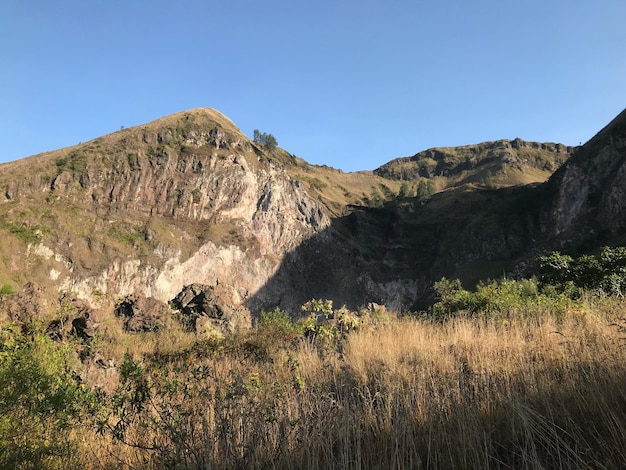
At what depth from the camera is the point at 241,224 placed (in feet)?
212

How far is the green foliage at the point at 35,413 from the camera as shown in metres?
3.81

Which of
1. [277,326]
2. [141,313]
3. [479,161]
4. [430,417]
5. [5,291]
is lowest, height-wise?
[277,326]

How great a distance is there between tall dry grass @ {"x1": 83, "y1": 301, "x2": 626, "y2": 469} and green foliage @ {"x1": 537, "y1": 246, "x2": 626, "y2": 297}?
670 centimetres

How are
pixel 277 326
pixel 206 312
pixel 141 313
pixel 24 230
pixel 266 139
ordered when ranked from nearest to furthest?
pixel 277 326
pixel 141 313
pixel 206 312
pixel 24 230
pixel 266 139

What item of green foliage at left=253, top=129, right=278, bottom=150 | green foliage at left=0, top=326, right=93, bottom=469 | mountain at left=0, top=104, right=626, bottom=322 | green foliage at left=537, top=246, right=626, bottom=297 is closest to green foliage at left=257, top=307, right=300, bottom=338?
green foliage at left=0, top=326, right=93, bottom=469

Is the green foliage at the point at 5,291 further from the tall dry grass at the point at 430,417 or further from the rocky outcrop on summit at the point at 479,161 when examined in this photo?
the rocky outcrop on summit at the point at 479,161

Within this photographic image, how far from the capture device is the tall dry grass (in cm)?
289

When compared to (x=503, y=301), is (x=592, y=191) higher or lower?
higher

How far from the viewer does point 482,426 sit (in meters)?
3.28

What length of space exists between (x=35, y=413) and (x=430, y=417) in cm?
401

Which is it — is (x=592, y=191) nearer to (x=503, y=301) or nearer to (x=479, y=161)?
(x=503, y=301)

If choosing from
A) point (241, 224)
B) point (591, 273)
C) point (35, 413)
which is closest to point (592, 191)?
point (241, 224)

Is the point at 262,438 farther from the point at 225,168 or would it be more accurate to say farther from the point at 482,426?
the point at 225,168

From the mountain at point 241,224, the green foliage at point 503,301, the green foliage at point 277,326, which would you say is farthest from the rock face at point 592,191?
the green foliage at point 277,326
